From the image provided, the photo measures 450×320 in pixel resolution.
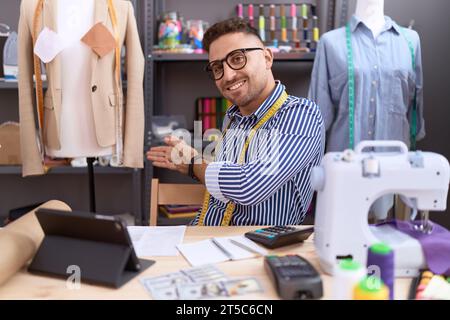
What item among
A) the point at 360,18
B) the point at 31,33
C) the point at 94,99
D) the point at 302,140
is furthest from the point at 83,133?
the point at 360,18

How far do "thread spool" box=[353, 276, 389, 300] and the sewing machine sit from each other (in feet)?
0.79

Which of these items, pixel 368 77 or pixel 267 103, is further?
pixel 368 77

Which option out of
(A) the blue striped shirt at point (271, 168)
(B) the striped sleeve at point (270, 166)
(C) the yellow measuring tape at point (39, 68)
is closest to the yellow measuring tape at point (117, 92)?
(C) the yellow measuring tape at point (39, 68)

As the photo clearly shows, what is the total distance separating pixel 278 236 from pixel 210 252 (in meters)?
0.20

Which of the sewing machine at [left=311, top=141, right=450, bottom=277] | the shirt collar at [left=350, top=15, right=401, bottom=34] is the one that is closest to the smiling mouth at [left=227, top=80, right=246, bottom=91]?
the sewing machine at [left=311, top=141, right=450, bottom=277]

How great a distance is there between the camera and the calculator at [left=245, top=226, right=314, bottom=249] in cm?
127

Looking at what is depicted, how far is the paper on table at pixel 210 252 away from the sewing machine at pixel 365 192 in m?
0.24

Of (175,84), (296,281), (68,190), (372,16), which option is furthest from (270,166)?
(68,190)

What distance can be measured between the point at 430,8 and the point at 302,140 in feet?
7.98

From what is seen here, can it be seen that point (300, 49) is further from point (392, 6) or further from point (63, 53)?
point (63, 53)

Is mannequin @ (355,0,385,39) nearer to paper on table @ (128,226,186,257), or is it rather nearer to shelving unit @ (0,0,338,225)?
shelving unit @ (0,0,338,225)

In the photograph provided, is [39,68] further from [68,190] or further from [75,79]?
[68,190]

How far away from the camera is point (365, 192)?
1.06m

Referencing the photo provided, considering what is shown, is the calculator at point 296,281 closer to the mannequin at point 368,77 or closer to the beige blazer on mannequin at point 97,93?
the beige blazer on mannequin at point 97,93
